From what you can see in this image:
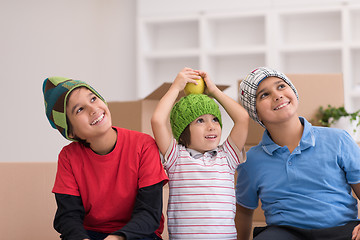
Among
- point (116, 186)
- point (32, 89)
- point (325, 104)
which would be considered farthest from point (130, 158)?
point (32, 89)

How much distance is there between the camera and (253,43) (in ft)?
11.4

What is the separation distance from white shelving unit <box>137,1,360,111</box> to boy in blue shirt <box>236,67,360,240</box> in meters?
1.94

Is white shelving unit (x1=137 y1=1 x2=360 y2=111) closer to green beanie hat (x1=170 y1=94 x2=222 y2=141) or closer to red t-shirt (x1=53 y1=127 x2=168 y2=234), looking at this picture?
green beanie hat (x1=170 y1=94 x2=222 y2=141)

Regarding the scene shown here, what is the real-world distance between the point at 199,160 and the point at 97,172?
0.28 metres

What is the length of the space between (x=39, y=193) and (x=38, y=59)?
2.17 m

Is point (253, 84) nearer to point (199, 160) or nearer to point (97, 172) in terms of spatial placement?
point (199, 160)

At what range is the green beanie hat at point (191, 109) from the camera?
4.25 ft

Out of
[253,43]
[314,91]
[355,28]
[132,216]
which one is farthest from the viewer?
[253,43]

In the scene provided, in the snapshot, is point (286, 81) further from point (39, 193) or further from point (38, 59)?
point (38, 59)

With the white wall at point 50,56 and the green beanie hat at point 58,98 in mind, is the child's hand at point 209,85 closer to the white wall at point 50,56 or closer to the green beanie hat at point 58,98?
the green beanie hat at point 58,98

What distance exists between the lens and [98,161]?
1.26m

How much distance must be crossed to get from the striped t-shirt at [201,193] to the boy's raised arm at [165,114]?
3cm

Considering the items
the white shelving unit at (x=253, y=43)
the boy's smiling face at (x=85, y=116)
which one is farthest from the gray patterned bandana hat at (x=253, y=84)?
the white shelving unit at (x=253, y=43)

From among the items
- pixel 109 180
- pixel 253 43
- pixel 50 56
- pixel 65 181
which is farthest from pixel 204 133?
pixel 50 56
